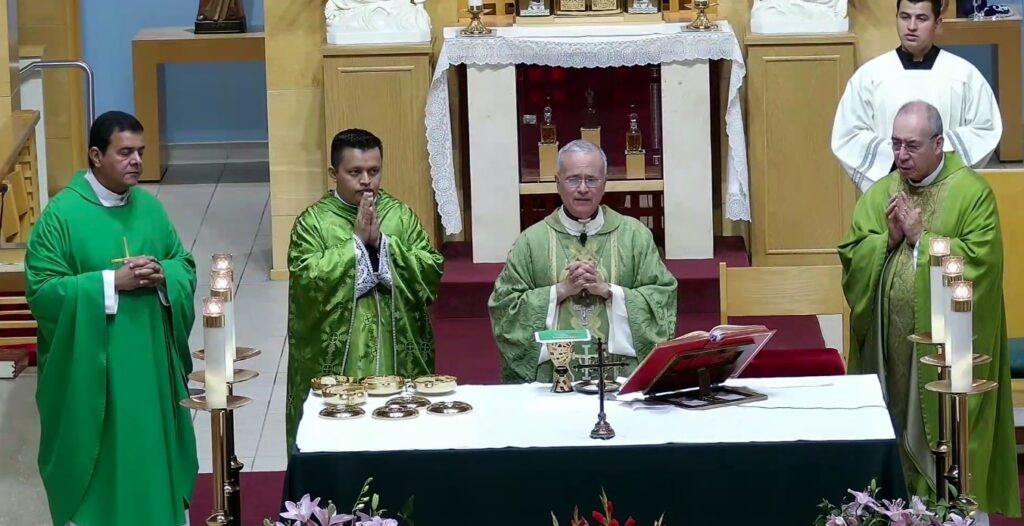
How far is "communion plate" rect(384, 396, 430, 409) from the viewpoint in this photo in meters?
5.82

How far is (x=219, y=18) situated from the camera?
1441cm

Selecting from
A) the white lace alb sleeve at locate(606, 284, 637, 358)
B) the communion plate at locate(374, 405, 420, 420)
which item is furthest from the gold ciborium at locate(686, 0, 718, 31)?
the communion plate at locate(374, 405, 420, 420)

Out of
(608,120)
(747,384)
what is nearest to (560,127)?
(608,120)

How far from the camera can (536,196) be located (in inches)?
420

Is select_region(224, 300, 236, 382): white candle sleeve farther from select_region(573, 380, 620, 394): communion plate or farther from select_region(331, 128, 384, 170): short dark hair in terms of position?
select_region(331, 128, 384, 170): short dark hair

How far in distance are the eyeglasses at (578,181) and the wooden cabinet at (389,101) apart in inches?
155

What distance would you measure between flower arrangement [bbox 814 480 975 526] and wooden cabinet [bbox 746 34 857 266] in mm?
5293

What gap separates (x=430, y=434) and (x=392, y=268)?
1235 mm

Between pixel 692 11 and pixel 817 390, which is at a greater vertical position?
pixel 692 11

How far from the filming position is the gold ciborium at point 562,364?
5.98 meters

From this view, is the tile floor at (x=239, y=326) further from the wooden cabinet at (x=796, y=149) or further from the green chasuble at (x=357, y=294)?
the wooden cabinet at (x=796, y=149)

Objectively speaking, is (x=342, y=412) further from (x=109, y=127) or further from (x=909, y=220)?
(x=909, y=220)

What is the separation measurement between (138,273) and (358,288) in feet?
2.65

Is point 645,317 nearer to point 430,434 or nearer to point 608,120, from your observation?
point 430,434
